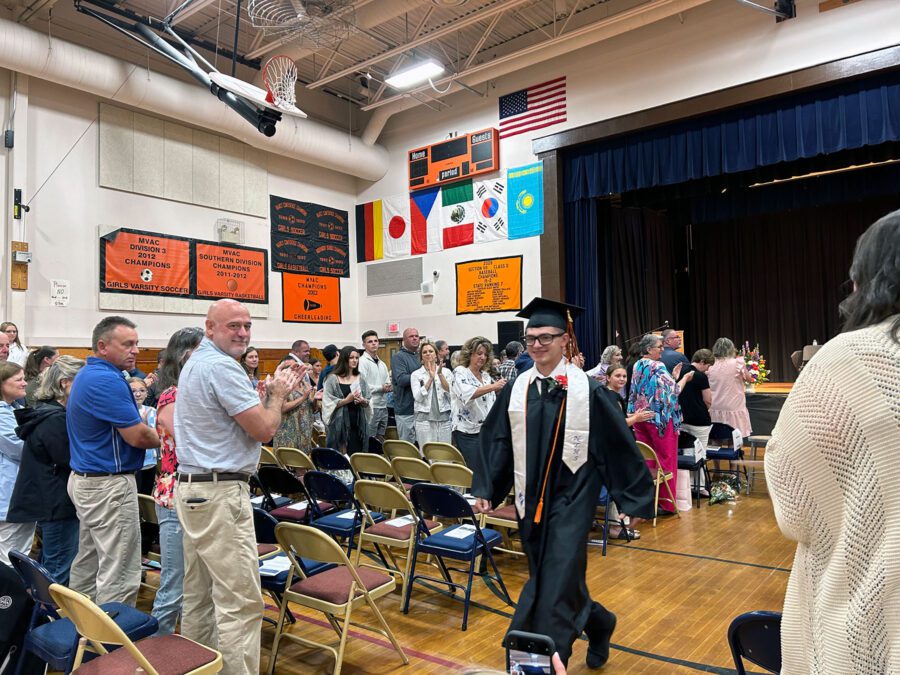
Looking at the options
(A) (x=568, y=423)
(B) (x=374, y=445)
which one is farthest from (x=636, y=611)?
(B) (x=374, y=445)

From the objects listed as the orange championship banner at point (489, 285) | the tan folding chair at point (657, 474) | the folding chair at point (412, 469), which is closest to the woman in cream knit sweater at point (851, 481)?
the folding chair at point (412, 469)

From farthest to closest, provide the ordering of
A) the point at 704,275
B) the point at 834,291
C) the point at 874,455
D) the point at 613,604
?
the point at 704,275 < the point at 834,291 < the point at 613,604 < the point at 874,455

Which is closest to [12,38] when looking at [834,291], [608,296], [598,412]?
[598,412]

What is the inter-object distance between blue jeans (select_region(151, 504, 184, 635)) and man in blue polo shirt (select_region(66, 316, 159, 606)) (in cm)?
19

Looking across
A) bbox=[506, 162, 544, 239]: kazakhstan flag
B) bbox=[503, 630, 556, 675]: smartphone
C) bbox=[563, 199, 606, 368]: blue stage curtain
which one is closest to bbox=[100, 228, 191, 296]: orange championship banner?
bbox=[506, 162, 544, 239]: kazakhstan flag

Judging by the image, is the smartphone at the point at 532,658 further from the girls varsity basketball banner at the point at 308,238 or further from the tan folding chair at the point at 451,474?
the girls varsity basketball banner at the point at 308,238

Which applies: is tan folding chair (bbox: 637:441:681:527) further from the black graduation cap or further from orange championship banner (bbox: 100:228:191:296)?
orange championship banner (bbox: 100:228:191:296)

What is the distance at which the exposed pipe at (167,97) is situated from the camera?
25.8 feet

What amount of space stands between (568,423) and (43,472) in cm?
266

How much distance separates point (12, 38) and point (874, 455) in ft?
31.7

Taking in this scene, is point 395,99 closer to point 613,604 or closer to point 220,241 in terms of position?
point 220,241

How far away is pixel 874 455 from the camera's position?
1063 mm

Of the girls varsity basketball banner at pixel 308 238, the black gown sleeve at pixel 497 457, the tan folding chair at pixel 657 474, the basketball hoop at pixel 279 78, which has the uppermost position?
the basketball hoop at pixel 279 78

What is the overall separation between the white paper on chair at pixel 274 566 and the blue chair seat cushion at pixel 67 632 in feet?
2.30
